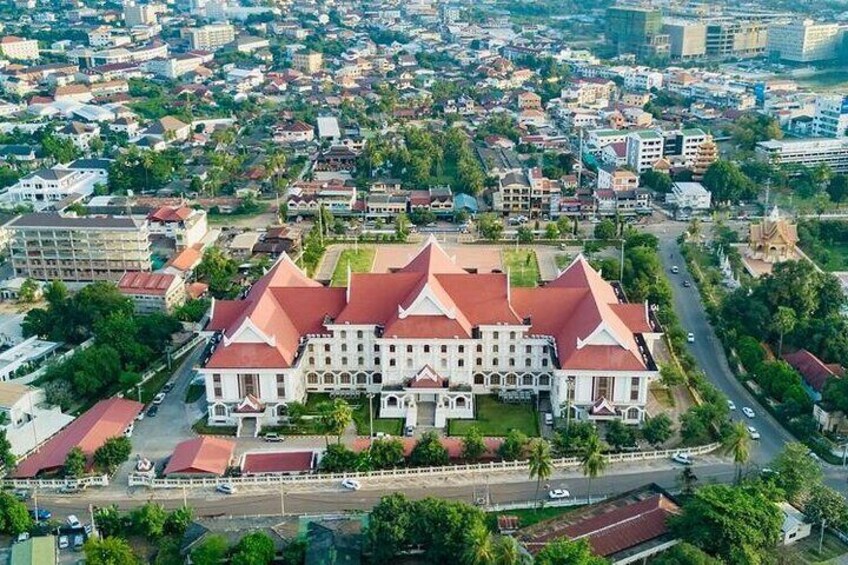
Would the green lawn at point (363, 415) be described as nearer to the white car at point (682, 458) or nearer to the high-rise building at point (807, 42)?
the white car at point (682, 458)

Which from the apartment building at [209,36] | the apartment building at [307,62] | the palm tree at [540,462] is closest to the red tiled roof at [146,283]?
the palm tree at [540,462]

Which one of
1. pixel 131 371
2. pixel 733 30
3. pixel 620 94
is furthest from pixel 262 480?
pixel 733 30

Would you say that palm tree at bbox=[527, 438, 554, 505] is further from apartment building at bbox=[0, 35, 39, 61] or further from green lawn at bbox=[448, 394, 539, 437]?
apartment building at bbox=[0, 35, 39, 61]

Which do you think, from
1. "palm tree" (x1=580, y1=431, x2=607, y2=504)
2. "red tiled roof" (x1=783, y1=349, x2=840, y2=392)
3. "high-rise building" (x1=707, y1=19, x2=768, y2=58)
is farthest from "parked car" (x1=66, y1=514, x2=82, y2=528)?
"high-rise building" (x1=707, y1=19, x2=768, y2=58)

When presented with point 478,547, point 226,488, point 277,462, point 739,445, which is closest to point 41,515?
point 226,488

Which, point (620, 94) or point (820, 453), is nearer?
point (820, 453)

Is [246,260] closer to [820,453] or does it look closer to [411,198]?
[411,198]
